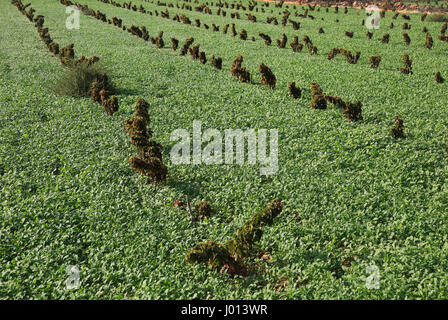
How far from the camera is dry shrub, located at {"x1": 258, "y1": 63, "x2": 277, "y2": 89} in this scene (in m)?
13.4

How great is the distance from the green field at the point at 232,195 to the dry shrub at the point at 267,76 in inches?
26.5

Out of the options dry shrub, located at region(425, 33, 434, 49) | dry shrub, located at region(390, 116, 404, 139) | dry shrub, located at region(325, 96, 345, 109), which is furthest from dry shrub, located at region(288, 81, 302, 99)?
dry shrub, located at region(425, 33, 434, 49)

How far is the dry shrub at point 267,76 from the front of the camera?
13430 millimetres

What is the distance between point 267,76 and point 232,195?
757 centimetres

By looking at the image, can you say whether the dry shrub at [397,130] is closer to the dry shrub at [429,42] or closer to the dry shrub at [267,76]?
the dry shrub at [267,76]

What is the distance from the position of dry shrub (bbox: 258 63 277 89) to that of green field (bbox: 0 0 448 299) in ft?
2.20

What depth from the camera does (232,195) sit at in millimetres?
7348

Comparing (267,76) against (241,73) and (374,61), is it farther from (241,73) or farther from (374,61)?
(374,61)

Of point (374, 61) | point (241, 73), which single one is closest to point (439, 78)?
point (374, 61)

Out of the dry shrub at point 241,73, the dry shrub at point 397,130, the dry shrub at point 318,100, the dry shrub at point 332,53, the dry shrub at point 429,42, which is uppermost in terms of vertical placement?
the dry shrub at point 429,42

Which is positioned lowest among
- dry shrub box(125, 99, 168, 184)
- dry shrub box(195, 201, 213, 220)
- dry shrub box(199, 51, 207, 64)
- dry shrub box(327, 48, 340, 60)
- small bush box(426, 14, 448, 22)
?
dry shrub box(195, 201, 213, 220)

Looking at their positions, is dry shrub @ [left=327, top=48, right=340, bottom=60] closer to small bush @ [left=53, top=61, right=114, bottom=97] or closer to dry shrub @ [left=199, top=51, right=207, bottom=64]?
dry shrub @ [left=199, top=51, right=207, bottom=64]

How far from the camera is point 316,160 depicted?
8.29 metres

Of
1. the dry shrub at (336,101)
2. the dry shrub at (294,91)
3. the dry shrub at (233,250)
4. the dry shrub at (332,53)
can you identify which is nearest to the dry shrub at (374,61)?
the dry shrub at (332,53)
